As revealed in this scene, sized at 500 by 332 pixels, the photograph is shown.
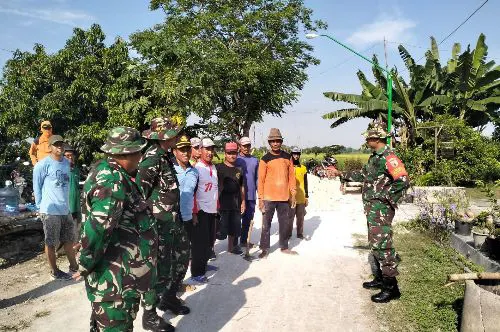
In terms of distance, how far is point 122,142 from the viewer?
2572 millimetres

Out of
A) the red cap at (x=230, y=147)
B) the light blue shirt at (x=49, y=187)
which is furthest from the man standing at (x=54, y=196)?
the red cap at (x=230, y=147)

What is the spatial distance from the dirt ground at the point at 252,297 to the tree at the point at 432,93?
13.3 m

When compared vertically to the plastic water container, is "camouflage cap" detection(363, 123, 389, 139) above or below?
above

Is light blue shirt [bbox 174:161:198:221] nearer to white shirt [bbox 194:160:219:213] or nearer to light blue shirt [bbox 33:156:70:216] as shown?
white shirt [bbox 194:160:219:213]

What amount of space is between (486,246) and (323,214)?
5155mm

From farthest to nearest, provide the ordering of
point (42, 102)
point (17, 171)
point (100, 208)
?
point (42, 102), point (17, 171), point (100, 208)

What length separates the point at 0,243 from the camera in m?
6.68

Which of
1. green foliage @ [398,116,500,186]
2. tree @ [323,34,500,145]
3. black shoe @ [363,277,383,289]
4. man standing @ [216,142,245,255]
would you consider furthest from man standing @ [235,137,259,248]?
tree @ [323,34,500,145]

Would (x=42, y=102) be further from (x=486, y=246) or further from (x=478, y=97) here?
(x=478, y=97)

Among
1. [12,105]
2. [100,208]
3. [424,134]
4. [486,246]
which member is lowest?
[486,246]

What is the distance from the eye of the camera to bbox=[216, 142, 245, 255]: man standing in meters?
6.18

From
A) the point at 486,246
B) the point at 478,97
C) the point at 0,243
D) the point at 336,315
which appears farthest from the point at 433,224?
the point at 478,97

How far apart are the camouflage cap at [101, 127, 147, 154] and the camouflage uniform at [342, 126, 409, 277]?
288 cm

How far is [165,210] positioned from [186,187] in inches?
30.9
